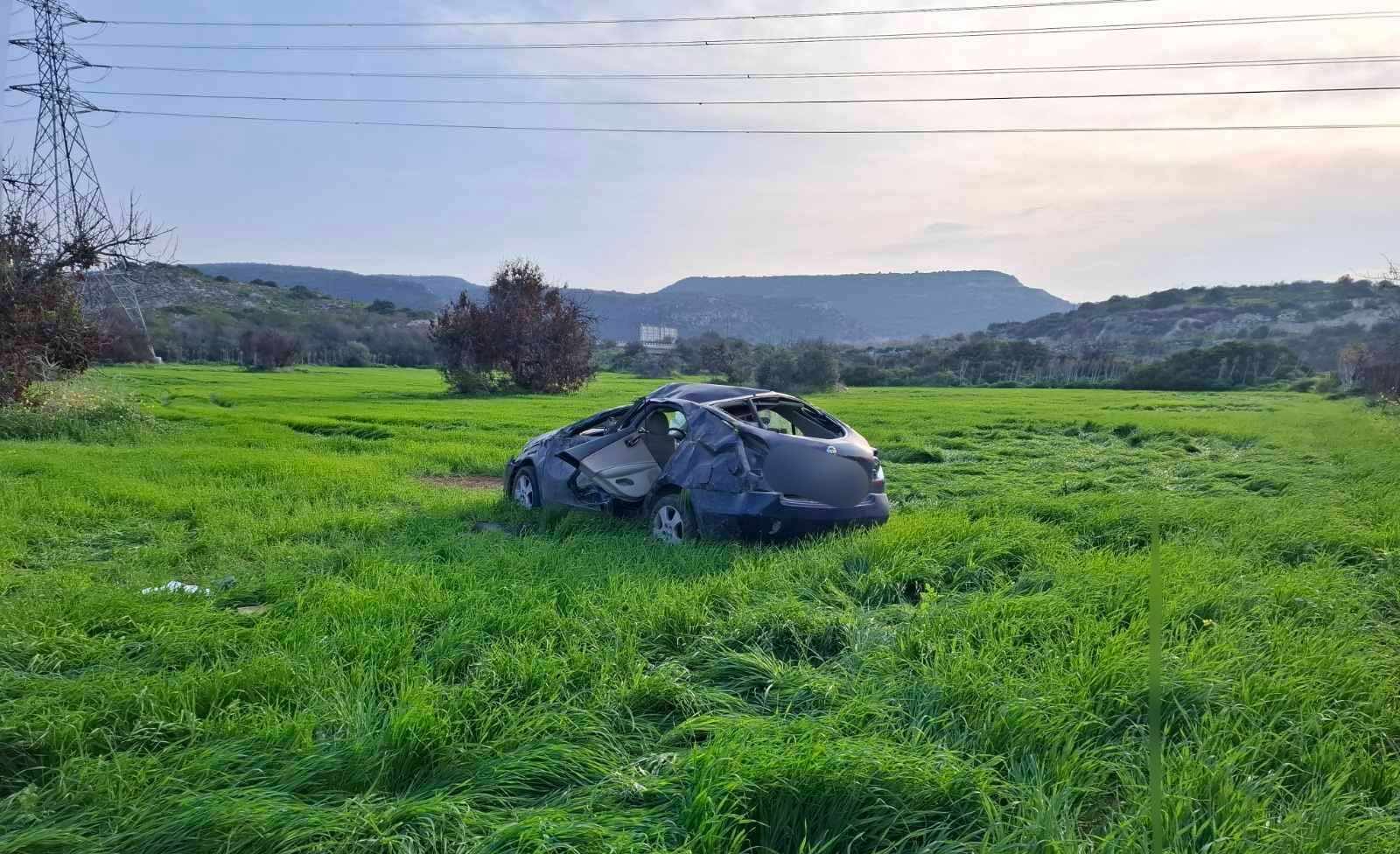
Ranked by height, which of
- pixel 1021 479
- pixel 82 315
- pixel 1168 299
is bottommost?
pixel 1021 479

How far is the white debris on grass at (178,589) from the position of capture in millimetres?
5078

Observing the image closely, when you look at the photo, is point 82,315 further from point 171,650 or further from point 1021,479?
point 1021,479

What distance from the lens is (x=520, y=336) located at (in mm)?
41031

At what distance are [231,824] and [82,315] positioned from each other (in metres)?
19.0

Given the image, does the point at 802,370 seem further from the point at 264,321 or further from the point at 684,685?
the point at 684,685

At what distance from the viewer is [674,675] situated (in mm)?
4020

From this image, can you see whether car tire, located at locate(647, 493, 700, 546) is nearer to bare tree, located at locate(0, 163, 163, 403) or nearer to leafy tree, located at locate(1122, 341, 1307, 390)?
bare tree, located at locate(0, 163, 163, 403)

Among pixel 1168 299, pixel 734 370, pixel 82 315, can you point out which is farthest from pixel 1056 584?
pixel 734 370

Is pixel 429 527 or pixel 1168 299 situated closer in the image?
pixel 429 527

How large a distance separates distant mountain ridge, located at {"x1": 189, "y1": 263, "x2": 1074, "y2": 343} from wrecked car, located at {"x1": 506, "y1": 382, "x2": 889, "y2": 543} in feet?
359

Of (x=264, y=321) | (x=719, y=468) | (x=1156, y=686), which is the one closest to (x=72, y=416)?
(x=719, y=468)

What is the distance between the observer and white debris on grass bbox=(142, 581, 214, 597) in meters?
5.08

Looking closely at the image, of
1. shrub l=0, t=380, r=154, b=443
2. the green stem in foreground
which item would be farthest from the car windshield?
shrub l=0, t=380, r=154, b=443

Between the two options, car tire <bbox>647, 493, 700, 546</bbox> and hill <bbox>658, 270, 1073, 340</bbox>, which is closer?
car tire <bbox>647, 493, 700, 546</bbox>
